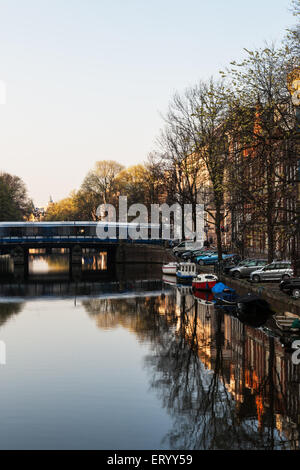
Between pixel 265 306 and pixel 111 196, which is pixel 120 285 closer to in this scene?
pixel 265 306

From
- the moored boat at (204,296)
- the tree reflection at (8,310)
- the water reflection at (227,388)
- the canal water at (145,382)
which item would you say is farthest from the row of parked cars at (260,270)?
the tree reflection at (8,310)

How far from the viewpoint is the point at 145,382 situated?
2452 cm

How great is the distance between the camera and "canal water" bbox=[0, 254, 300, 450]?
18359 mm

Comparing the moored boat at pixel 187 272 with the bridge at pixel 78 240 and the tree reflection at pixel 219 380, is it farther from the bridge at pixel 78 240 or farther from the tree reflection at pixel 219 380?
the bridge at pixel 78 240

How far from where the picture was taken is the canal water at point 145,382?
60.2 ft

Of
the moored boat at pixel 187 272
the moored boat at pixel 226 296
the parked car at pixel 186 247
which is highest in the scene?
the parked car at pixel 186 247

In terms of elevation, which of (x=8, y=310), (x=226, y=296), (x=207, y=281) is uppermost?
(x=207, y=281)

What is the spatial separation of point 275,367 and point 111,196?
103 metres

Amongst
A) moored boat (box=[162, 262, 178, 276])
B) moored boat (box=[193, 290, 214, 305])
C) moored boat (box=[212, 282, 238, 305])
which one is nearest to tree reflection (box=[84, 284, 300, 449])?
moored boat (box=[212, 282, 238, 305])

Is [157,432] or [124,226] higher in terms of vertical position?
[124,226]

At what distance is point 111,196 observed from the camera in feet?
418

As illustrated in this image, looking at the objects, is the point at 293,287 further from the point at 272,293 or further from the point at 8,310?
the point at 8,310

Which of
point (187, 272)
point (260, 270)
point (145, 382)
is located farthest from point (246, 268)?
point (145, 382)

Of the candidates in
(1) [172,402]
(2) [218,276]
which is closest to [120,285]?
(2) [218,276]
